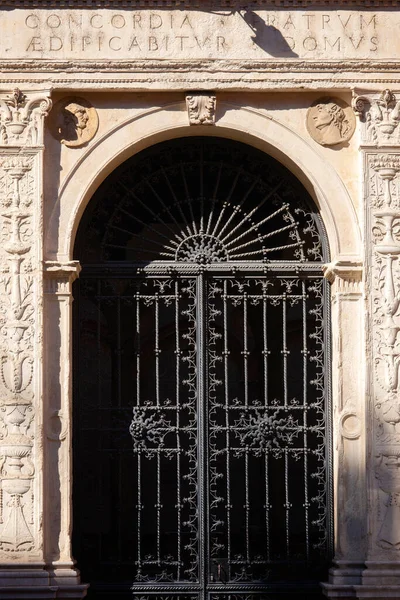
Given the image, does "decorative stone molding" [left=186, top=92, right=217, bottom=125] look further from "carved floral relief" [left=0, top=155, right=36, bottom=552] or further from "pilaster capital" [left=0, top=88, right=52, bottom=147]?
"carved floral relief" [left=0, top=155, right=36, bottom=552]

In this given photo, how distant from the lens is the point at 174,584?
9.24 metres

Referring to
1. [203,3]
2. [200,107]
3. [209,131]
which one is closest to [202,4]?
[203,3]

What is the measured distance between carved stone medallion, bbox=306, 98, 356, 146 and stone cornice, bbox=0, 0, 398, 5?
0.74m

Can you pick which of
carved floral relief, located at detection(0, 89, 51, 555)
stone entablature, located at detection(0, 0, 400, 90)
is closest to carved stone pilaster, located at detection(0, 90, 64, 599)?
carved floral relief, located at detection(0, 89, 51, 555)

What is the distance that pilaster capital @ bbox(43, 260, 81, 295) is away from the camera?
9.00 meters

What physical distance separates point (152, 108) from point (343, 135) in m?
1.50

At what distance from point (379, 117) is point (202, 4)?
1619mm

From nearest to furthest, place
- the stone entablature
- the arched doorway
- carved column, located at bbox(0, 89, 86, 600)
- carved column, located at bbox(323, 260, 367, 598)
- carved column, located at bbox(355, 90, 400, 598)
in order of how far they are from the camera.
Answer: carved column, located at bbox(0, 89, 86, 600) → carved column, located at bbox(355, 90, 400, 598) → carved column, located at bbox(323, 260, 367, 598) → the stone entablature → the arched doorway

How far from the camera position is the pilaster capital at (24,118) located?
9.03m

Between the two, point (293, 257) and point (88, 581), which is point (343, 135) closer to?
point (293, 257)

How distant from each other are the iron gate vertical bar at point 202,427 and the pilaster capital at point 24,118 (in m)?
1.70

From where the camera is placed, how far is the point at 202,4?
9164mm

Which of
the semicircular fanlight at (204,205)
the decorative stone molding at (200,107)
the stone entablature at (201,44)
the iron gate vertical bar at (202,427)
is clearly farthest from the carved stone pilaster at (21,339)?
the iron gate vertical bar at (202,427)

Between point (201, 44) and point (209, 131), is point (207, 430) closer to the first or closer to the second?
point (209, 131)
